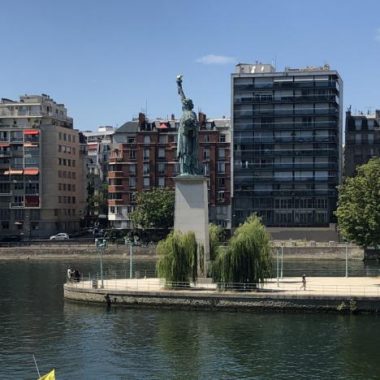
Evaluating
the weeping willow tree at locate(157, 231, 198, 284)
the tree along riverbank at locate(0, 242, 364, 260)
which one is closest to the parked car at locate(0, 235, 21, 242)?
the tree along riverbank at locate(0, 242, 364, 260)

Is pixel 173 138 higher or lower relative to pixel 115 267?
higher

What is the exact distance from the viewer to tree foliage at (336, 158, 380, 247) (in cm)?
8400

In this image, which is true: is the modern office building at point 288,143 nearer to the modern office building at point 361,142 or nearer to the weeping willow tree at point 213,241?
the modern office building at point 361,142

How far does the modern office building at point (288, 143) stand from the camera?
566 feet

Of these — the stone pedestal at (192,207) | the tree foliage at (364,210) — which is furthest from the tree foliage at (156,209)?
the stone pedestal at (192,207)

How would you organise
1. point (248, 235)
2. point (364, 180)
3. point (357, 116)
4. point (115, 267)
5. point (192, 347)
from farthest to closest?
1. point (357, 116)
2. point (115, 267)
3. point (364, 180)
4. point (248, 235)
5. point (192, 347)

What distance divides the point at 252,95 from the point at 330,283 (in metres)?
98.6

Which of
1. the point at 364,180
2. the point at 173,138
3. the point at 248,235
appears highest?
the point at 173,138

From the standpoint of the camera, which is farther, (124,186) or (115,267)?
(124,186)

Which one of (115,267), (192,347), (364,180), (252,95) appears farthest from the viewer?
(252,95)

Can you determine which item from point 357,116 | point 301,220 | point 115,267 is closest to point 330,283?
point 115,267

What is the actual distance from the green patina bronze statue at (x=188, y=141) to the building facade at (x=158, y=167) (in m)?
98.0

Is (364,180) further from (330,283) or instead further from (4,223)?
(4,223)

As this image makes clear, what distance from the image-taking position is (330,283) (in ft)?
265
